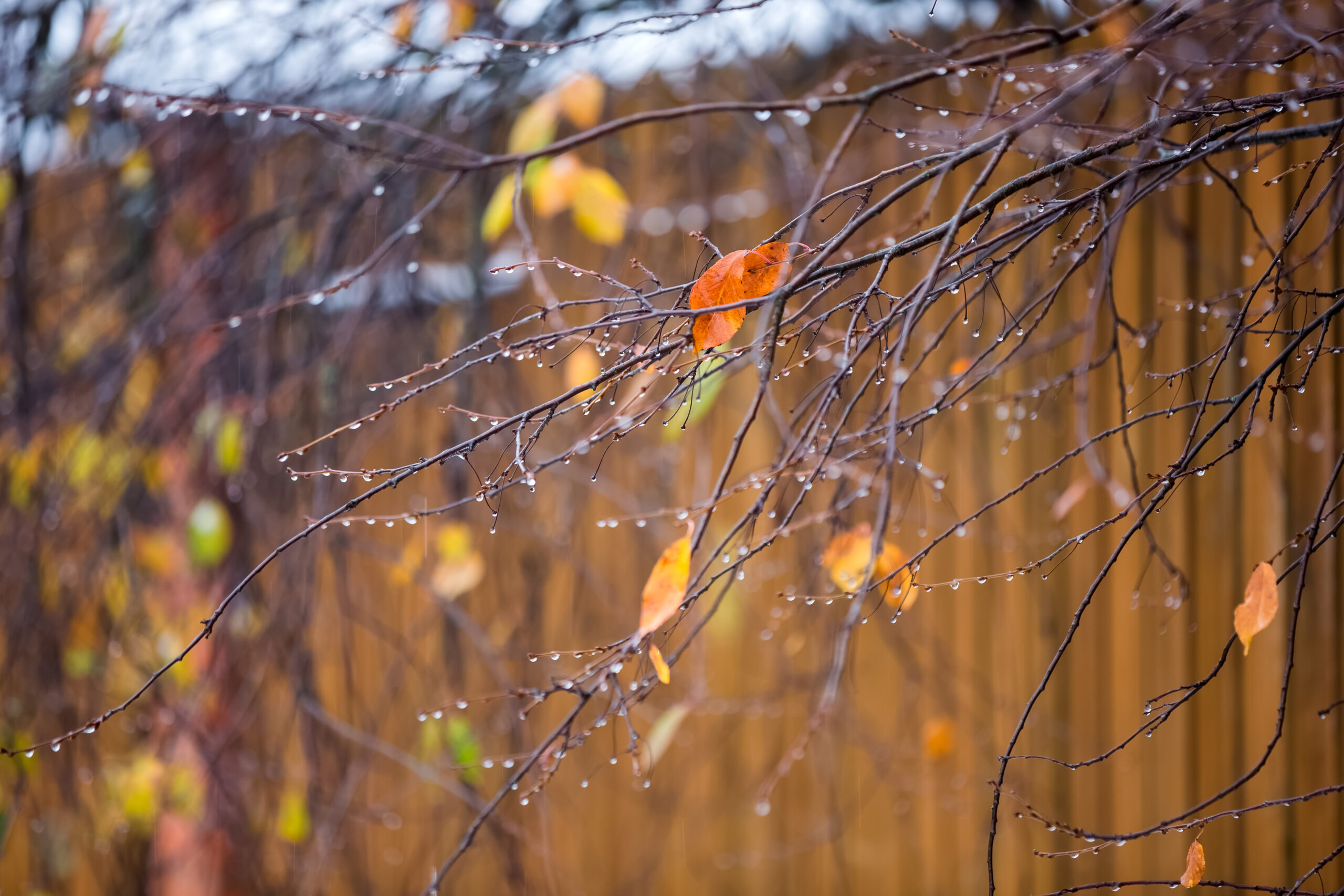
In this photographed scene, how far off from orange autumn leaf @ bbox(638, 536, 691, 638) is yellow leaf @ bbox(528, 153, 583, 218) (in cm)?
77

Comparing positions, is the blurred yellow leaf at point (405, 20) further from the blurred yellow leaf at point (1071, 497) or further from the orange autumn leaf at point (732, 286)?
the blurred yellow leaf at point (1071, 497)

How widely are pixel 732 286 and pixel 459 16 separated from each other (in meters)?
0.91

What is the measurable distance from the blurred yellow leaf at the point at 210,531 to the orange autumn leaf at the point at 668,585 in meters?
0.94

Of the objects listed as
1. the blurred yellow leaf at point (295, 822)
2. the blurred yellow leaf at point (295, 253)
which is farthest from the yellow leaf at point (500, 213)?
the blurred yellow leaf at point (295, 822)

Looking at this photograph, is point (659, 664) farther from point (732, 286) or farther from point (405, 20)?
point (405, 20)

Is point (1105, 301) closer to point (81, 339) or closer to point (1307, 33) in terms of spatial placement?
point (1307, 33)

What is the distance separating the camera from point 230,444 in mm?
1346

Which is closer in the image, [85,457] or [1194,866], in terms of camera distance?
[1194,866]

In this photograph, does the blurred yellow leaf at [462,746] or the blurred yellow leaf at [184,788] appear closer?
the blurred yellow leaf at [462,746]

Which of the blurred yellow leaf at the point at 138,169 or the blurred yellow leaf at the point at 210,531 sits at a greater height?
the blurred yellow leaf at the point at 138,169

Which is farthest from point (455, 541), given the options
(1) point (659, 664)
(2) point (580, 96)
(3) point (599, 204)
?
(1) point (659, 664)

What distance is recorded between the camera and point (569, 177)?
1262mm

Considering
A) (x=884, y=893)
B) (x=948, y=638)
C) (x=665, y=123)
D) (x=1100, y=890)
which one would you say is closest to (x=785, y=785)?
(x=884, y=893)

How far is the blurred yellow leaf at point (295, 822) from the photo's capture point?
4.17 ft
